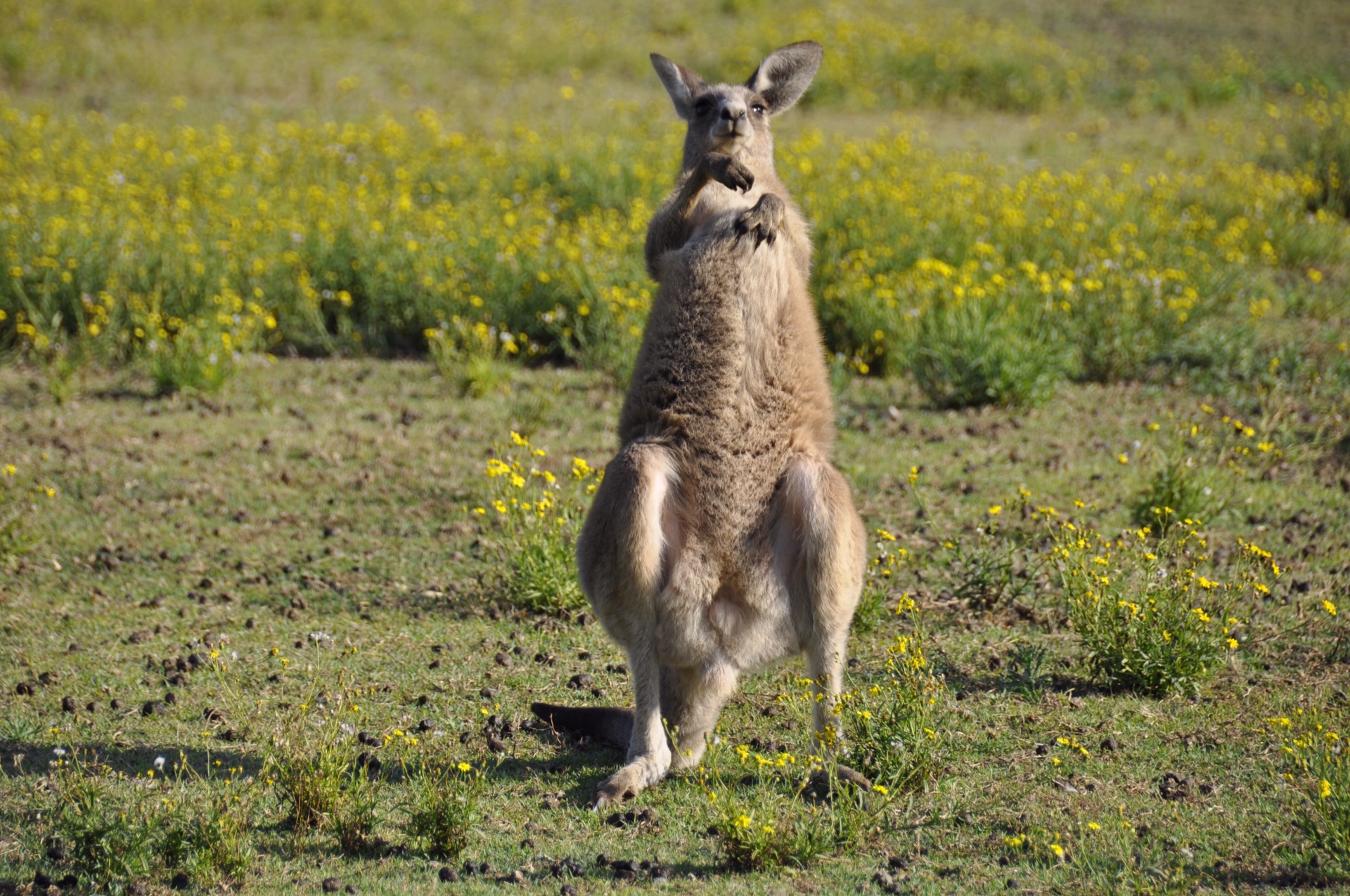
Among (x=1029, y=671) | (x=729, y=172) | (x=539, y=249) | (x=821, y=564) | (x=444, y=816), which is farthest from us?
(x=539, y=249)

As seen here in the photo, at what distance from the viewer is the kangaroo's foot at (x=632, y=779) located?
4.32 m

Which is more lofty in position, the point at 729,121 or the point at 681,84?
the point at 681,84

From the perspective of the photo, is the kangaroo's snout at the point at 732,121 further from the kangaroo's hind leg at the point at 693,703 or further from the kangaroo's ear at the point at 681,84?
the kangaroo's hind leg at the point at 693,703

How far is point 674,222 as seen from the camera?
4844 mm

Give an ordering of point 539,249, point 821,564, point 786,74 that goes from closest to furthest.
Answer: point 821,564
point 786,74
point 539,249

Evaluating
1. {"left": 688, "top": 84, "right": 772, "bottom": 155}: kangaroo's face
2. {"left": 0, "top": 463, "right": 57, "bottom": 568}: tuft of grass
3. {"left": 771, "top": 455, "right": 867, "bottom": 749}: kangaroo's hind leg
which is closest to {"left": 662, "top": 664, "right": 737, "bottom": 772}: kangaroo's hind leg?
{"left": 771, "top": 455, "right": 867, "bottom": 749}: kangaroo's hind leg

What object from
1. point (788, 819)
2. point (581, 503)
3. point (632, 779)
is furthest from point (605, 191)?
point (788, 819)

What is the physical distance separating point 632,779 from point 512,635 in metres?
1.84

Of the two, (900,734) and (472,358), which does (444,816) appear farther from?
(472,358)

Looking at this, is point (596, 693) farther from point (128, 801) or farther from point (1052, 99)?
point (1052, 99)

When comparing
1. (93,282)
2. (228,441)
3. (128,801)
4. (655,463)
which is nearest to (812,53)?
(655,463)

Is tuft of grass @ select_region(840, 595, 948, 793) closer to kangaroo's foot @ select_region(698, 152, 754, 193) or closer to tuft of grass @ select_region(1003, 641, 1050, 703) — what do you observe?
tuft of grass @ select_region(1003, 641, 1050, 703)

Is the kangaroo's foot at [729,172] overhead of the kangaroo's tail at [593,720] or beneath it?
overhead

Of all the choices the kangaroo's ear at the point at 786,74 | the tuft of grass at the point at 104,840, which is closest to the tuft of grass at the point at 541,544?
the kangaroo's ear at the point at 786,74
